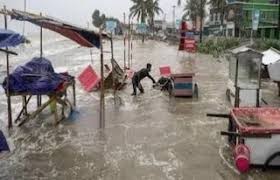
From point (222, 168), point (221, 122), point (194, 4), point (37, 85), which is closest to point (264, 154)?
point (222, 168)

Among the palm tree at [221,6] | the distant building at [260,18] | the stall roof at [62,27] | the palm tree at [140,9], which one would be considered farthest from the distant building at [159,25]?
the stall roof at [62,27]

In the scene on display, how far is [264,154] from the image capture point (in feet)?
28.1

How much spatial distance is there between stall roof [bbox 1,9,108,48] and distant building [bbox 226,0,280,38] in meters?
44.3

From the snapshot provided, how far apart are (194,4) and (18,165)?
70442mm

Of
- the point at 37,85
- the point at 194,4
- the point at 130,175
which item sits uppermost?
the point at 194,4

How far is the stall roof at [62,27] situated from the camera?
10430mm

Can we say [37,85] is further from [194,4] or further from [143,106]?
[194,4]

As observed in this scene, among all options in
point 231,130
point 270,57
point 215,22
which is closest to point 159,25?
point 215,22

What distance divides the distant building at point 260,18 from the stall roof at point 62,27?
44305 millimetres

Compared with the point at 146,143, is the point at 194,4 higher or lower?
higher

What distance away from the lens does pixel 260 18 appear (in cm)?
5316

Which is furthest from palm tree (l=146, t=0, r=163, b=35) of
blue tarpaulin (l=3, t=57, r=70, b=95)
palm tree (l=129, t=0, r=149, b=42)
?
blue tarpaulin (l=3, t=57, r=70, b=95)

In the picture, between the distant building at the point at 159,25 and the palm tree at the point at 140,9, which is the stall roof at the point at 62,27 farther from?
the distant building at the point at 159,25

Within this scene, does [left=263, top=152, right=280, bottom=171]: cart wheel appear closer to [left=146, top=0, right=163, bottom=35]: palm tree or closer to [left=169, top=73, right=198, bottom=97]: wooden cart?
[left=169, top=73, right=198, bottom=97]: wooden cart
